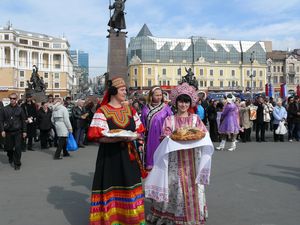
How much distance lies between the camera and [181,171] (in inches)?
172

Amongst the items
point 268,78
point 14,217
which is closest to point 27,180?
point 14,217

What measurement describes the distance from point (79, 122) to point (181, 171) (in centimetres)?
883

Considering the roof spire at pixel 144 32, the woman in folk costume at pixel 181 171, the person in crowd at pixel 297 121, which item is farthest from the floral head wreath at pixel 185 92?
the roof spire at pixel 144 32

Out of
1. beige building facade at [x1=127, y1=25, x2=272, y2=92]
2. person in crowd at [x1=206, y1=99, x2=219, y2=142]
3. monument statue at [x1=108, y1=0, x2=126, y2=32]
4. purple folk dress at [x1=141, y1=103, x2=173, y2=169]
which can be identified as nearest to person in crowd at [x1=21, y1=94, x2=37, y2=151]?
person in crowd at [x1=206, y1=99, x2=219, y2=142]

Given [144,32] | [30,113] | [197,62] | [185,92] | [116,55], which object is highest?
[144,32]

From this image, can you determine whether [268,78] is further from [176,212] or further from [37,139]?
[176,212]

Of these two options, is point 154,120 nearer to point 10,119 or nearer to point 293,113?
point 10,119

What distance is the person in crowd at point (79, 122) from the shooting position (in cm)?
1271

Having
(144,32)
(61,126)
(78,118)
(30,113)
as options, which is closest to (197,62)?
(144,32)

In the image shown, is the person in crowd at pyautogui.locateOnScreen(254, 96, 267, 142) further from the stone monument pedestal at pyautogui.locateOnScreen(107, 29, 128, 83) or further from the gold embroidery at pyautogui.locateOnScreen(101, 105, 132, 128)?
the gold embroidery at pyautogui.locateOnScreen(101, 105, 132, 128)

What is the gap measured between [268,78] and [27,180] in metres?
103

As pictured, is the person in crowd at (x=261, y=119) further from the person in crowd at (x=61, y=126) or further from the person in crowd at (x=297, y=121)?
the person in crowd at (x=61, y=126)

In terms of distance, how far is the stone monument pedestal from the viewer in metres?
18.2

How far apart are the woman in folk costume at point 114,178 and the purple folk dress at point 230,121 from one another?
7627 millimetres
